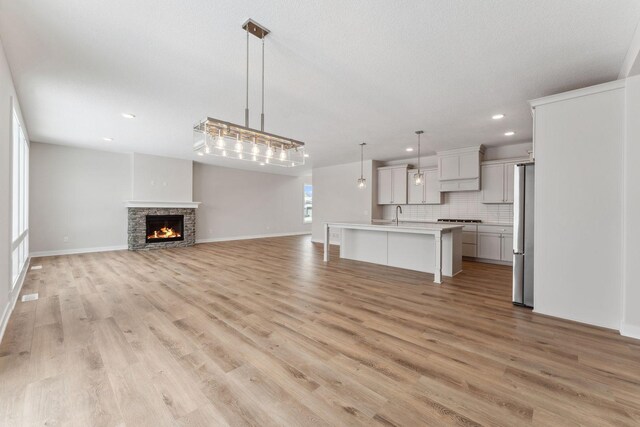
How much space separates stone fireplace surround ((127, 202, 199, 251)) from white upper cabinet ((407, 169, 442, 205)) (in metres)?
6.62

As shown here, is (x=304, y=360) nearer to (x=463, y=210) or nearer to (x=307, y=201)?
(x=463, y=210)

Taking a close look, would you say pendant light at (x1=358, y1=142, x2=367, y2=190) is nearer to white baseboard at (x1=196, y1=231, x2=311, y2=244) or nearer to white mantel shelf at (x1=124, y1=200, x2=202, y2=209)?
white baseboard at (x1=196, y1=231, x2=311, y2=244)

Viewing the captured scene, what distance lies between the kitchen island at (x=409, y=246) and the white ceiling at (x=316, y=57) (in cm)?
192

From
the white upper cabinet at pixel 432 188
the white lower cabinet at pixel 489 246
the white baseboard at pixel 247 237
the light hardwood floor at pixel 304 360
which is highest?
the white upper cabinet at pixel 432 188

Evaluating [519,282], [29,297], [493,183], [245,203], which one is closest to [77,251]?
[29,297]

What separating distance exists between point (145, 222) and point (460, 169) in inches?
339

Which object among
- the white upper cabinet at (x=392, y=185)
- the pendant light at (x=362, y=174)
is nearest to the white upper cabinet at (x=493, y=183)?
the white upper cabinet at (x=392, y=185)

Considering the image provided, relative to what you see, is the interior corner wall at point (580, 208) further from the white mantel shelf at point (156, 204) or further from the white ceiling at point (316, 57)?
the white mantel shelf at point (156, 204)

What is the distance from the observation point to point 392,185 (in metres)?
7.82

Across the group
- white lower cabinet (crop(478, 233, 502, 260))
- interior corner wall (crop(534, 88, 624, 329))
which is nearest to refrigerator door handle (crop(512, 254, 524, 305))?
interior corner wall (crop(534, 88, 624, 329))

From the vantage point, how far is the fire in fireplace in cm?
797

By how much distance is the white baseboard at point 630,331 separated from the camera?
2.56 meters

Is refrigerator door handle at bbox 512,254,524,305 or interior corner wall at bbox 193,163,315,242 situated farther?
interior corner wall at bbox 193,163,315,242

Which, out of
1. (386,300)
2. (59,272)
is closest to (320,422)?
(386,300)
